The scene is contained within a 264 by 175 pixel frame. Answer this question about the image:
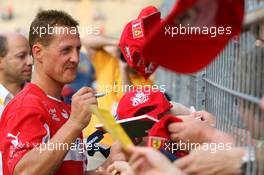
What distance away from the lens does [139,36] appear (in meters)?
3.68

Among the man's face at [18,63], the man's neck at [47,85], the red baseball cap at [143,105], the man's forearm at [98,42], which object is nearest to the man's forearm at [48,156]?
the red baseball cap at [143,105]

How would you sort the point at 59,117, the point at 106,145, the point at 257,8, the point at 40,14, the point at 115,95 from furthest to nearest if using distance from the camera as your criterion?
the point at 115,95 < the point at 106,145 < the point at 40,14 < the point at 59,117 < the point at 257,8

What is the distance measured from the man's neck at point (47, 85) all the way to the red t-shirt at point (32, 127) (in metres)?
0.03

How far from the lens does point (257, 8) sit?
2.41 metres

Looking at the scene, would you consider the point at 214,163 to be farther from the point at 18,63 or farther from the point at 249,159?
the point at 18,63

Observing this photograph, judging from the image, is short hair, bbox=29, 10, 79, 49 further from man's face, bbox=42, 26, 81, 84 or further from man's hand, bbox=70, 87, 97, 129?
man's hand, bbox=70, 87, 97, 129

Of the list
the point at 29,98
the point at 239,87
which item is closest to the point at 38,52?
the point at 29,98

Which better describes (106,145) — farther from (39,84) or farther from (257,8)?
(257,8)

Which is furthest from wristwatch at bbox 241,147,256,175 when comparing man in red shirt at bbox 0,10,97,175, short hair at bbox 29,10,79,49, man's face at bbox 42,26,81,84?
short hair at bbox 29,10,79,49

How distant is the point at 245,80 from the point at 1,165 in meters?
1.60

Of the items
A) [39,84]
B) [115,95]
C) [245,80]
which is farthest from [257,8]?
[115,95]

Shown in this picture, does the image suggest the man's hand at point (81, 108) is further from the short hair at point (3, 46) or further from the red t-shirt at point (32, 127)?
the short hair at point (3, 46)

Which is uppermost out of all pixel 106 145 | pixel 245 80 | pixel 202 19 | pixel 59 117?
pixel 202 19

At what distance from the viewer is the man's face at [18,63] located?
520cm
